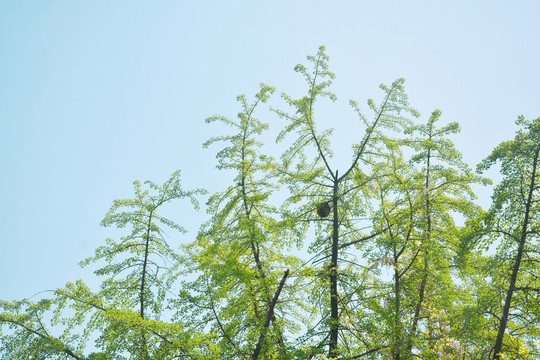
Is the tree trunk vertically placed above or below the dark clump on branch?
below

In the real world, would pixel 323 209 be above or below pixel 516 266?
above

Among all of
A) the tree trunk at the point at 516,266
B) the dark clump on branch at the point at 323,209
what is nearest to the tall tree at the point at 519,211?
the tree trunk at the point at 516,266

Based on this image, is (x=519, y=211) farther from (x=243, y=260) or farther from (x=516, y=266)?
(x=243, y=260)

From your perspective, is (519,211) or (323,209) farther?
(323,209)

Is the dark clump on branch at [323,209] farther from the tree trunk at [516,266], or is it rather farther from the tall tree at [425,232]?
the tree trunk at [516,266]

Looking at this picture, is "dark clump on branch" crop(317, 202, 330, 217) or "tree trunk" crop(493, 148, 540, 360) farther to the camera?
"dark clump on branch" crop(317, 202, 330, 217)

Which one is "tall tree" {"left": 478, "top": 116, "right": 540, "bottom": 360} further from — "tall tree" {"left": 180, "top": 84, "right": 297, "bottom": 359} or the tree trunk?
"tall tree" {"left": 180, "top": 84, "right": 297, "bottom": 359}

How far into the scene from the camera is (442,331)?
37.0 feet

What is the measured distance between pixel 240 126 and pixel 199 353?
670cm

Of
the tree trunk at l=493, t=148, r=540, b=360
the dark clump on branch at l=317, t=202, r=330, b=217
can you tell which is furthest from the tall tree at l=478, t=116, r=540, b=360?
the dark clump on branch at l=317, t=202, r=330, b=217

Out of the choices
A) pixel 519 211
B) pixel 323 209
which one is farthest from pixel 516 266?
pixel 323 209

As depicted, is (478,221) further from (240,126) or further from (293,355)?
(240,126)

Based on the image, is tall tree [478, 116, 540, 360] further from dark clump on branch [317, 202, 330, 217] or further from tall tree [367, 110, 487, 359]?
dark clump on branch [317, 202, 330, 217]

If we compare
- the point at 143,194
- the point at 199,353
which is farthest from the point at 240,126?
the point at 199,353
